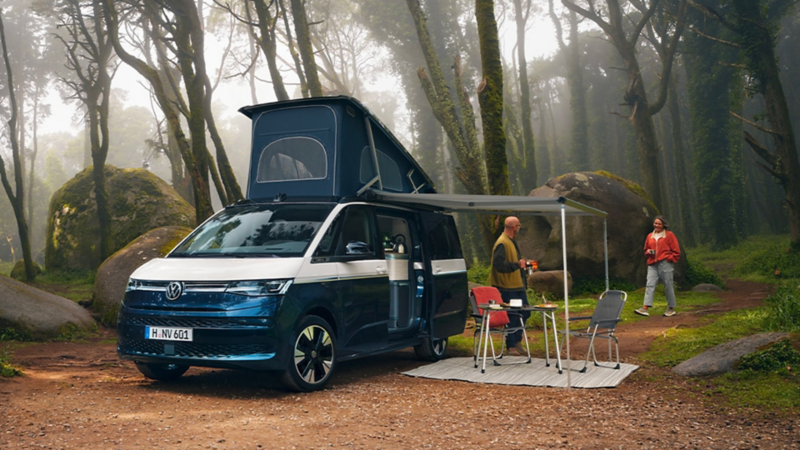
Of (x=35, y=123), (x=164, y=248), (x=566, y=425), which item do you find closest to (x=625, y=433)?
(x=566, y=425)

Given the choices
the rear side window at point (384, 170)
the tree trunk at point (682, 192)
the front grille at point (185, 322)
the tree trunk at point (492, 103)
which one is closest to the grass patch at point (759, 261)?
the tree trunk at point (682, 192)

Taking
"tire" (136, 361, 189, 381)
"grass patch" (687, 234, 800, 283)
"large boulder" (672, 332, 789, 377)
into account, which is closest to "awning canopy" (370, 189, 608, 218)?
"large boulder" (672, 332, 789, 377)

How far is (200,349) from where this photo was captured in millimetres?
6570

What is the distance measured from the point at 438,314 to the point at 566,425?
365 cm

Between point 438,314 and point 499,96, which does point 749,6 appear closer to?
point 499,96

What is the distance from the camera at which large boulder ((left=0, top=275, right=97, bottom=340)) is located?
10.9 meters

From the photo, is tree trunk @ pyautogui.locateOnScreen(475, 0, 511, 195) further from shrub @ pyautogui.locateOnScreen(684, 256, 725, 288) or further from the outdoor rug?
shrub @ pyautogui.locateOnScreen(684, 256, 725, 288)

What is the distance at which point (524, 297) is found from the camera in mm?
9859

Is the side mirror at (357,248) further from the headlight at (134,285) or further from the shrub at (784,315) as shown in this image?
the shrub at (784,315)

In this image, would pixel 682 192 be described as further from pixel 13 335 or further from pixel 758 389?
pixel 13 335

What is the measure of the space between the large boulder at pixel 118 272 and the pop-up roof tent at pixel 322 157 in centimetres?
602

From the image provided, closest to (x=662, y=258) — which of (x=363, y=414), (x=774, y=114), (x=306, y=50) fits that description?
(x=774, y=114)

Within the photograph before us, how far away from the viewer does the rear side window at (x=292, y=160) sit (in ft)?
27.0

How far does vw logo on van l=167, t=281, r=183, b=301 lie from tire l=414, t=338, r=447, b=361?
3599 mm
